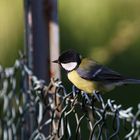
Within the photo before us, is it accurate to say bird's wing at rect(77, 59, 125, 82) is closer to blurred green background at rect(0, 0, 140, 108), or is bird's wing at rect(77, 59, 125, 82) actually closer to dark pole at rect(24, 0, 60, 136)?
dark pole at rect(24, 0, 60, 136)

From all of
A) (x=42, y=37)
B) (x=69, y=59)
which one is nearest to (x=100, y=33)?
(x=69, y=59)

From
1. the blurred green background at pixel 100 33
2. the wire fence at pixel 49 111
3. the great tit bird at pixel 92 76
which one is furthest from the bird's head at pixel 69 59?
the blurred green background at pixel 100 33

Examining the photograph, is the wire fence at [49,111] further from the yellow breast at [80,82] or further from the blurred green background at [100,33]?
the blurred green background at [100,33]

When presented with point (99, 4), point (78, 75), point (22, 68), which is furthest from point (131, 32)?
point (22, 68)

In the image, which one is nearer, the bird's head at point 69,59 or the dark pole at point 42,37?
the dark pole at point 42,37

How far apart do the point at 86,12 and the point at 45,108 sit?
2.06m

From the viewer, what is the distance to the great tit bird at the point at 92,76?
10.6 ft

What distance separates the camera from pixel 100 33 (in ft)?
15.4

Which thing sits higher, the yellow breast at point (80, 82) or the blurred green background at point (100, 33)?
the yellow breast at point (80, 82)

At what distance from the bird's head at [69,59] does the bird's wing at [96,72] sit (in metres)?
0.03

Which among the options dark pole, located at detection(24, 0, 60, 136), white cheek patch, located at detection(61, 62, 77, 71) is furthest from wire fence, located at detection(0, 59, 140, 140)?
white cheek patch, located at detection(61, 62, 77, 71)

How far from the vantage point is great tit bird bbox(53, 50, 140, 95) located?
3238mm

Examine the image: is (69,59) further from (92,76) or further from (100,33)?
(100,33)

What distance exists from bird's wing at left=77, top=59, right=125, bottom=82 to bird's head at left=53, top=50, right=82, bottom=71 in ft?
0.11
